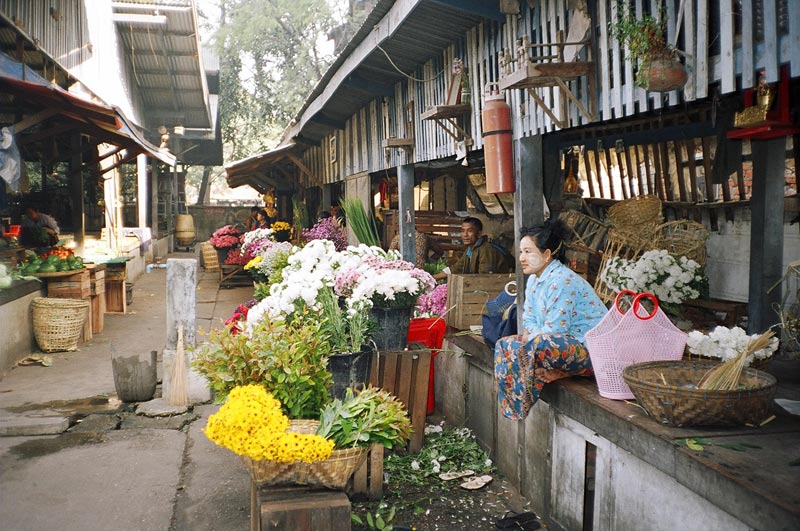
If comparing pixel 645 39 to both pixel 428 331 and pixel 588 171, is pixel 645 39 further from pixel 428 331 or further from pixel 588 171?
pixel 588 171

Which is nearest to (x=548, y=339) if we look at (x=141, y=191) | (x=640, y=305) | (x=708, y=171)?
(x=640, y=305)

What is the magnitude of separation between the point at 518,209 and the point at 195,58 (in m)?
18.5

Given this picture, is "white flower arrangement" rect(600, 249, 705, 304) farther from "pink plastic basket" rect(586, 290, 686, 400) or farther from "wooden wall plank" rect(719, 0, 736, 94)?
"wooden wall plank" rect(719, 0, 736, 94)

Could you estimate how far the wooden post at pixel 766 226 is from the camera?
596cm

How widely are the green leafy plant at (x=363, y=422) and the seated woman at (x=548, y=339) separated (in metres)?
0.72

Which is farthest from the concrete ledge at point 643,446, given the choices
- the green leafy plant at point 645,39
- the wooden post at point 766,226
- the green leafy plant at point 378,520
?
the wooden post at point 766,226

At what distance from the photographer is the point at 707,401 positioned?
332 cm

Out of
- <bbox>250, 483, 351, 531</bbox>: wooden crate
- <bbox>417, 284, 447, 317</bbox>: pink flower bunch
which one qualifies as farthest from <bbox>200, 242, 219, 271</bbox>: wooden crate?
<bbox>250, 483, 351, 531</bbox>: wooden crate

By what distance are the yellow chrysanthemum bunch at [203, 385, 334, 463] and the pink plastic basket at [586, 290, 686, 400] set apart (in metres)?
1.65

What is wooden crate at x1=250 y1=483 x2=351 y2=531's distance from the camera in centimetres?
368

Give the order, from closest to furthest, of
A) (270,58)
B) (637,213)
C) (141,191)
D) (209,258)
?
(637,213) < (209,258) < (141,191) < (270,58)

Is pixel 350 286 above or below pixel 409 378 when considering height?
above

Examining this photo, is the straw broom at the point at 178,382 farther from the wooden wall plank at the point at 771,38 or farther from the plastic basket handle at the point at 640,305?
the wooden wall plank at the point at 771,38

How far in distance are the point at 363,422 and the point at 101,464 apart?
114 inches
